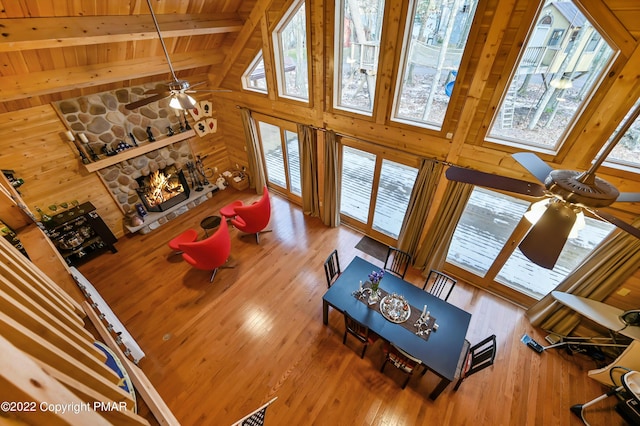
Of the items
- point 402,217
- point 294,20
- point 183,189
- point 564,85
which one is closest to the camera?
point 564,85

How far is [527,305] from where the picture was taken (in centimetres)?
380

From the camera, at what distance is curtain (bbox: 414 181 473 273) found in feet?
11.1

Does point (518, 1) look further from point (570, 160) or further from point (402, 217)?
point (402, 217)

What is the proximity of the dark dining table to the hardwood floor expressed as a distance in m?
0.44

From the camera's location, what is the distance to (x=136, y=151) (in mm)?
4902

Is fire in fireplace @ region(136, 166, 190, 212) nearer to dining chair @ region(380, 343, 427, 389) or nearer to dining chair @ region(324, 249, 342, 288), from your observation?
dining chair @ region(324, 249, 342, 288)

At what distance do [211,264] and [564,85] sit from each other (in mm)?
5092

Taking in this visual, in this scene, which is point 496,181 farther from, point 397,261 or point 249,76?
point 249,76

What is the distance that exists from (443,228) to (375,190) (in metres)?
1.33

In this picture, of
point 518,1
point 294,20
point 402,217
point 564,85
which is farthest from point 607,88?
point 294,20

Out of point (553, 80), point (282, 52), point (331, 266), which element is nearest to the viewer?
point (553, 80)

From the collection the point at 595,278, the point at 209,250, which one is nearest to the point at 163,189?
the point at 209,250

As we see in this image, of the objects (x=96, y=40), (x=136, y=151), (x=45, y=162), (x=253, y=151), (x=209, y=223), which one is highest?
(x=96, y=40)

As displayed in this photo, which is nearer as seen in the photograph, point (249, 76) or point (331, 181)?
point (331, 181)
